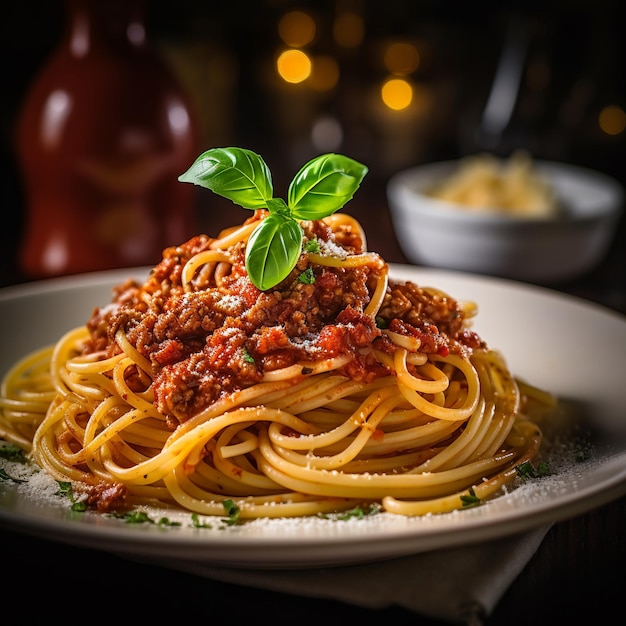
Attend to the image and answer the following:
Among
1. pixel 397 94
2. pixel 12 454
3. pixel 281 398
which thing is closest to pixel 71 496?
pixel 12 454

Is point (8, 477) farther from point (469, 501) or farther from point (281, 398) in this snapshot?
point (469, 501)

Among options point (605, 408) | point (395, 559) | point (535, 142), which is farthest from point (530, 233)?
point (395, 559)

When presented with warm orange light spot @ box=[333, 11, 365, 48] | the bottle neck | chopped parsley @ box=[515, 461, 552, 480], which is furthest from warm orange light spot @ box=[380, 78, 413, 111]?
chopped parsley @ box=[515, 461, 552, 480]

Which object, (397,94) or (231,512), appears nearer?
(231,512)

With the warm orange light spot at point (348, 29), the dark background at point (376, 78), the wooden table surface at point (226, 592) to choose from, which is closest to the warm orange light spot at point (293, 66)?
the dark background at point (376, 78)

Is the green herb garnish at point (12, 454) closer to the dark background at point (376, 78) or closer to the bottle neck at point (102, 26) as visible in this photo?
the bottle neck at point (102, 26)

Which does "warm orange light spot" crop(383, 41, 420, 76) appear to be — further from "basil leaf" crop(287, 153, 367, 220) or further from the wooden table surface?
the wooden table surface

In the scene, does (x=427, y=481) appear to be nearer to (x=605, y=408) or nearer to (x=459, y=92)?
(x=605, y=408)
